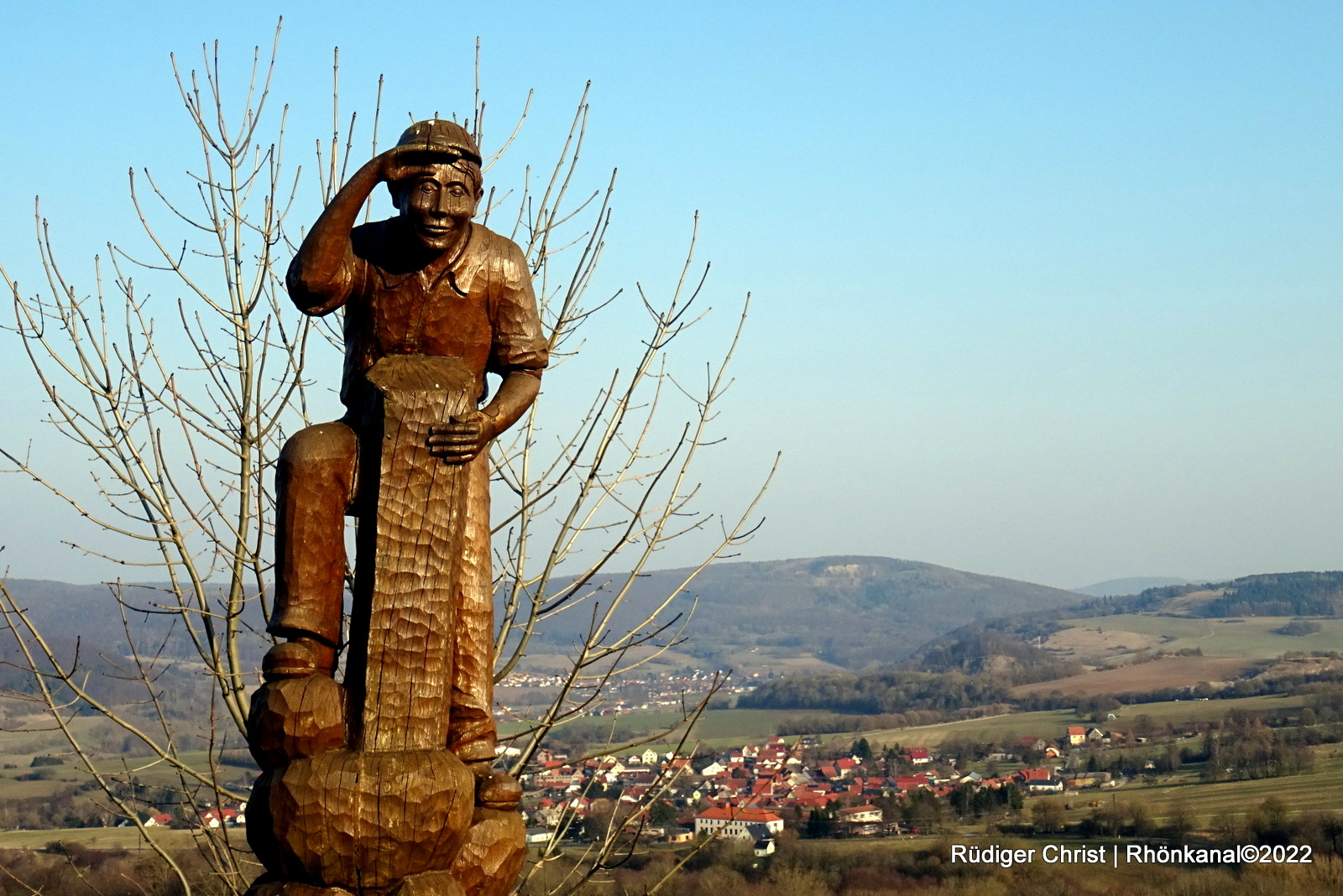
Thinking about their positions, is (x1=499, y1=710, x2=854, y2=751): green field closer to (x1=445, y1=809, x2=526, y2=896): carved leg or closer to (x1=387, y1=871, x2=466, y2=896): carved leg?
(x1=445, y1=809, x2=526, y2=896): carved leg

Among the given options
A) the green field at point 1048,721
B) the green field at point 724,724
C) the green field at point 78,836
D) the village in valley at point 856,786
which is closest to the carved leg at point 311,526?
the village in valley at point 856,786

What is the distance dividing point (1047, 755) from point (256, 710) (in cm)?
8342

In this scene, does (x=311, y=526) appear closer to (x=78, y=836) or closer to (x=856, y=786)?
(x=78, y=836)

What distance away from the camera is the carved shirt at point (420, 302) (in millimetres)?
4957

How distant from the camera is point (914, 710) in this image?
108562 mm

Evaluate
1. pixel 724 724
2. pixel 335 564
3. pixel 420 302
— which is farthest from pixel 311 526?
pixel 724 724

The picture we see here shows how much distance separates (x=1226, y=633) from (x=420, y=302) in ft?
530

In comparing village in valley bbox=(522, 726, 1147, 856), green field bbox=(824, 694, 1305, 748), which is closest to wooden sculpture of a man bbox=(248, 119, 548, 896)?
village in valley bbox=(522, 726, 1147, 856)

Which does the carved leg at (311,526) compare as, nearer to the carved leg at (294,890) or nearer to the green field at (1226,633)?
the carved leg at (294,890)

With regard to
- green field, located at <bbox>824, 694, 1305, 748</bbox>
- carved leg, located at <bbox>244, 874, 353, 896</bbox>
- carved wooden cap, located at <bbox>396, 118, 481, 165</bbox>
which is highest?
carved wooden cap, located at <bbox>396, 118, 481, 165</bbox>

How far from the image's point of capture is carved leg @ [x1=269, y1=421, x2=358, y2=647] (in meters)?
4.62

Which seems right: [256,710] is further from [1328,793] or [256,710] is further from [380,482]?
Result: [1328,793]

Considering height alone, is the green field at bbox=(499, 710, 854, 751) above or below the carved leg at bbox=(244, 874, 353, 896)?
below

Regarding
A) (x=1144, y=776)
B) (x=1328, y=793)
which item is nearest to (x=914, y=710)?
(x=1144, y=776)
